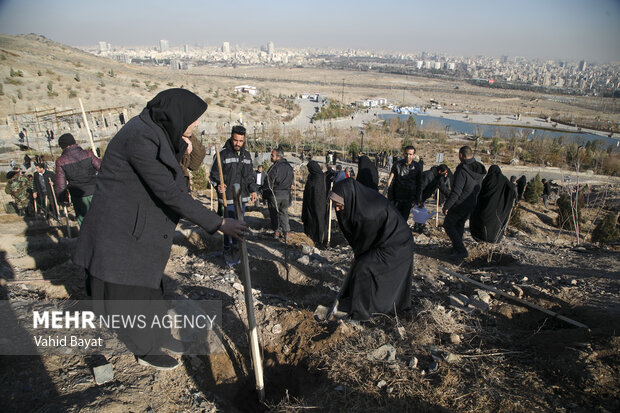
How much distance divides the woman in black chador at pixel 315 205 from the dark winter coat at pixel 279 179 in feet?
1.03

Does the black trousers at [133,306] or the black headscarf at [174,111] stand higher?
the black headscarf at [174,111]

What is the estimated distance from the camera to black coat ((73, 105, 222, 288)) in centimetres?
180

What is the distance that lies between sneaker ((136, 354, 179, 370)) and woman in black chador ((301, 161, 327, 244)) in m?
3.56

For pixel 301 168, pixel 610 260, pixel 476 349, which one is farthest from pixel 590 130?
pixel 476 349

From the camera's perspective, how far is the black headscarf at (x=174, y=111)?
72.1 inches

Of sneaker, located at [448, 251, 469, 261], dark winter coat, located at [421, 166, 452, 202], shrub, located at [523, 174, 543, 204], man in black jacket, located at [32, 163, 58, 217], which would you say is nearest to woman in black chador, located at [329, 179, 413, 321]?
sneaker, located at [448, 251, 469, 261]

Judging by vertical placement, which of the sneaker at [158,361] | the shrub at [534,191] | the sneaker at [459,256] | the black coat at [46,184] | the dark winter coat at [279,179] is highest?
the dark winter coat at [279,179]

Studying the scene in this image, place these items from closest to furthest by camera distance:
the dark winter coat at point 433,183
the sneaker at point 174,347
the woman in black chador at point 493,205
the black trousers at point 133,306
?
the black trousers at point 133,306 → the sneaker at point 174,347 → the woman in black chador at point 493,205 → the dark winter coat at point 433,183

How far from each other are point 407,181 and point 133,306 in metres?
4.68

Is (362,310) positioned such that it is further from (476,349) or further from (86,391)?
(86,391)

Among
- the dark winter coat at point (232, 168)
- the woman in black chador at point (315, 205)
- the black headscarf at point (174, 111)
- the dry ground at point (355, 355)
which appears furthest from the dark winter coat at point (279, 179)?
the black headscarf at point (174, 111)

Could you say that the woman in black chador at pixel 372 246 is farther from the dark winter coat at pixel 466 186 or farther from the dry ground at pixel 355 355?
the dark winter coat at pixel 466 186

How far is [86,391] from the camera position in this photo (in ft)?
6.95

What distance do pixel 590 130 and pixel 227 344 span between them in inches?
2000
